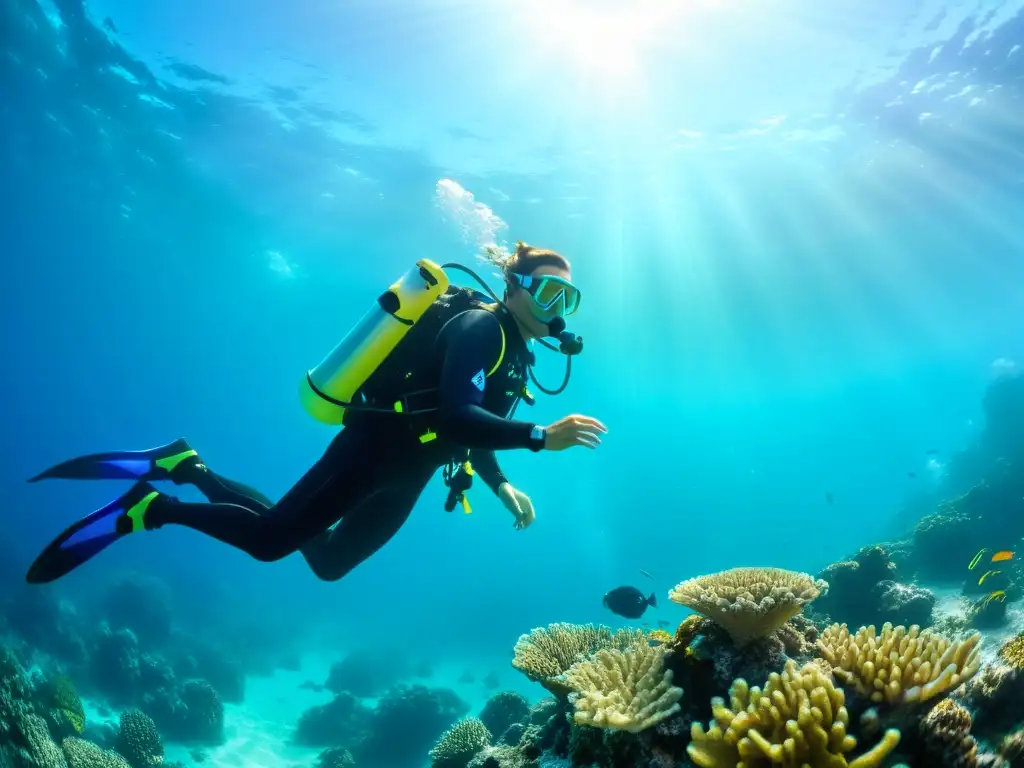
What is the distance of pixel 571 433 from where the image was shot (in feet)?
11.3

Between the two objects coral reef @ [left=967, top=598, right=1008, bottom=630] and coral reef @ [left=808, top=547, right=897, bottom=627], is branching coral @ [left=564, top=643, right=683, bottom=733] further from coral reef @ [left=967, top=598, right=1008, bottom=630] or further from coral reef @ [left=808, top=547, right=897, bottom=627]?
coral reef @ [left=967, top=598, right=1008, bottom=630]

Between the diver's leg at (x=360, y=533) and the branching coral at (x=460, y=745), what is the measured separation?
2.82 metres

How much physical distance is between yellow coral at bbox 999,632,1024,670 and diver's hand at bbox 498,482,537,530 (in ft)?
10.8

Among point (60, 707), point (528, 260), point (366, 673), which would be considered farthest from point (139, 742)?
point (366, 673)

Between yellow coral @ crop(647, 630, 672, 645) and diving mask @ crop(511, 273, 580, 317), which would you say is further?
diving mask @ crop(511, 273, 580, 317)

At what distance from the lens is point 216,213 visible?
109ft

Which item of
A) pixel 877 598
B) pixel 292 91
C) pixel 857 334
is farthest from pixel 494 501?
pixel 877 598

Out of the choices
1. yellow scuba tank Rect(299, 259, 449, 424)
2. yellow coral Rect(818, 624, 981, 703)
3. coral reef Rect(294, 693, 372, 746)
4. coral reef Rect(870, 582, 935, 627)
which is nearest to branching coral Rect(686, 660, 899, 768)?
yellow coral Rect(818, 624, 981, 703)

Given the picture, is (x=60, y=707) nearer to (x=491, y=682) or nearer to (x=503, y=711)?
(x=503, y=711)

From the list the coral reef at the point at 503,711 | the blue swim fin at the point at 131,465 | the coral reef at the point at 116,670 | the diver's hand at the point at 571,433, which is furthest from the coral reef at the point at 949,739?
the coral reef at the point at 116,670

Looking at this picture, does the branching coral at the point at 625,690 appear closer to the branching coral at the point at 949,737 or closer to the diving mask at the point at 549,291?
the branching coral at the point at 949,737

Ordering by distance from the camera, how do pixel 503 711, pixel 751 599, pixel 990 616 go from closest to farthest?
pixel 751 599 → pixel 990 616 → pixel 503 711

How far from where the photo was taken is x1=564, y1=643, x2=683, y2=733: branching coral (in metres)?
3.16

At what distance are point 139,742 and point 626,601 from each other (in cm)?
1077
